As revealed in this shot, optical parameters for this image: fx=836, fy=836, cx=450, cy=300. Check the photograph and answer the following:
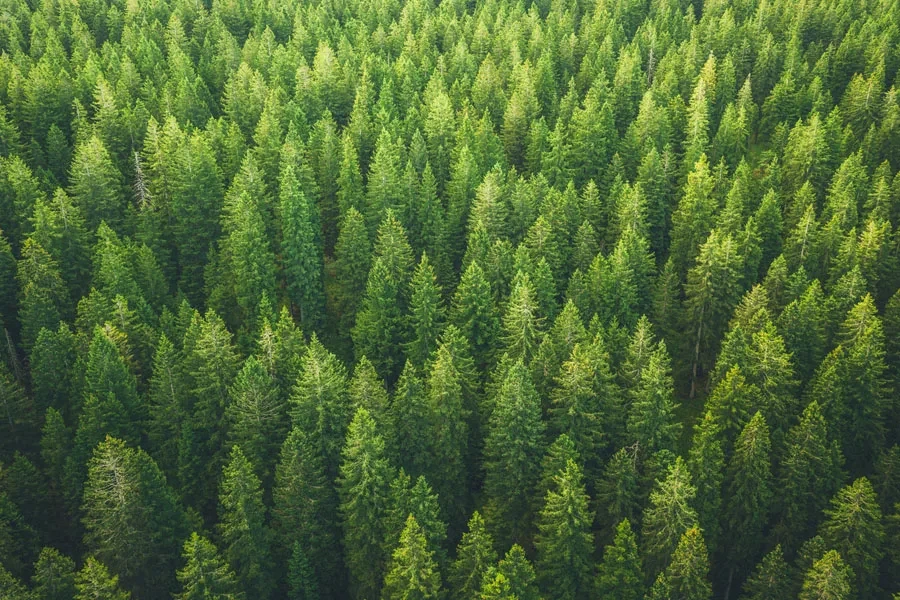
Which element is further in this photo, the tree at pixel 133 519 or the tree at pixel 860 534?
the tree at pixel 133 519

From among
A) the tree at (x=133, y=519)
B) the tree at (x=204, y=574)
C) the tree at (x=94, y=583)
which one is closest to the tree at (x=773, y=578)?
the tree at (x=204, y=574)

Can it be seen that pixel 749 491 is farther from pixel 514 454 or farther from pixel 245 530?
pixel 245 530

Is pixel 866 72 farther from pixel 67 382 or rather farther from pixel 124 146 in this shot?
pixel 67 382

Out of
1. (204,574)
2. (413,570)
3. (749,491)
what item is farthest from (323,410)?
(749,491)

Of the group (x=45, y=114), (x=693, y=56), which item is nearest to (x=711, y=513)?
(x=693, y=56)

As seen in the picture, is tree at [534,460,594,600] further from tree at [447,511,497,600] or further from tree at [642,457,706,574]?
tree at [447,511,497,600]

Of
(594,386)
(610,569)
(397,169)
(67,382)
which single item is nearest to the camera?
(610,569)

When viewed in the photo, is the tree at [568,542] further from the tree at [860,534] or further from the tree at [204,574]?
the tree at [204,574]

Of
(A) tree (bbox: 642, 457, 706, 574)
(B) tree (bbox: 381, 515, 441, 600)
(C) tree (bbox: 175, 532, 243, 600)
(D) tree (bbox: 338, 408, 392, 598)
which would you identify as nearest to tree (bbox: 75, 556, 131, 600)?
(C) tree (bbox: 175, 532, 243, 600)
